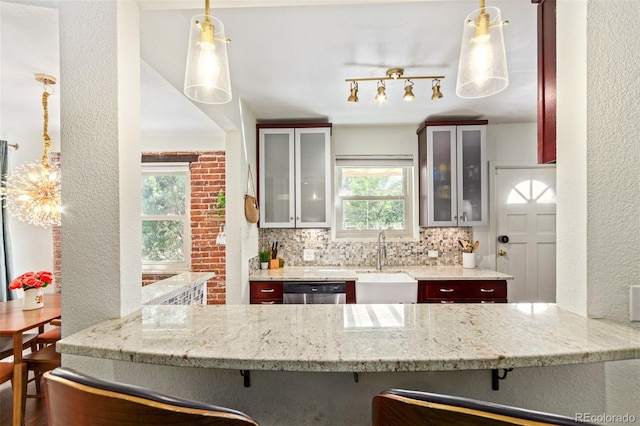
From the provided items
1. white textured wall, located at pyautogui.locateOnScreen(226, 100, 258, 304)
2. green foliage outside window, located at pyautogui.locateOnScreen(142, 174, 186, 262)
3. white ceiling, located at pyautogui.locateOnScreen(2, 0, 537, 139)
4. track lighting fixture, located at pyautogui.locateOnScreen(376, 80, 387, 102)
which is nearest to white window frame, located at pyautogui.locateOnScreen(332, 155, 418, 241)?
white ceiling, located at pyautogui.locateOnScreen(2, 0, 537, 139)

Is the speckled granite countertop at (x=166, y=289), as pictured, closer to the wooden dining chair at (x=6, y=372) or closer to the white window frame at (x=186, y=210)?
the wooden dining chair at (x=6, y=372)

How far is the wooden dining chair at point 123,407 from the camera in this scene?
0.53 metres

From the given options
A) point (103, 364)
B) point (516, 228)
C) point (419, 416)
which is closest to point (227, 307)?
point (103, 364)

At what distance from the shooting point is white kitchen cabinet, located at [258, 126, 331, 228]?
3.49m

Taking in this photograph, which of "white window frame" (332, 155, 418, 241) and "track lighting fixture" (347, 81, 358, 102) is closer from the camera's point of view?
"track lighting fixture" (347, 81, 358, 102)

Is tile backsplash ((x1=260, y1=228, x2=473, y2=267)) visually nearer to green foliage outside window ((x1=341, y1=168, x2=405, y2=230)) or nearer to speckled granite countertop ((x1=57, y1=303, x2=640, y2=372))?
green foliage outside window ((x1=341, y1=168, x2=405, y2=230))

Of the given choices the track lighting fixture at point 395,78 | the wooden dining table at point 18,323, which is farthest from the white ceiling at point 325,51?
the wooden dining table at point 18,323

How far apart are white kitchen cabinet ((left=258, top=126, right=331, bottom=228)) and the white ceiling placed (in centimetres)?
32

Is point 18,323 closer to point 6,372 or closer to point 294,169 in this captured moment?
point 6,372

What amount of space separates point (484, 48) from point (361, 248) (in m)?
2.93

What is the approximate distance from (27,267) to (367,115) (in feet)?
14.3

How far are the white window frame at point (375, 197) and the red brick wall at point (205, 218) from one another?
139cm

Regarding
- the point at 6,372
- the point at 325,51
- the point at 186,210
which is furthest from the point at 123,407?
the point at 186,210

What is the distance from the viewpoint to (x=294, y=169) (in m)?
3.49
